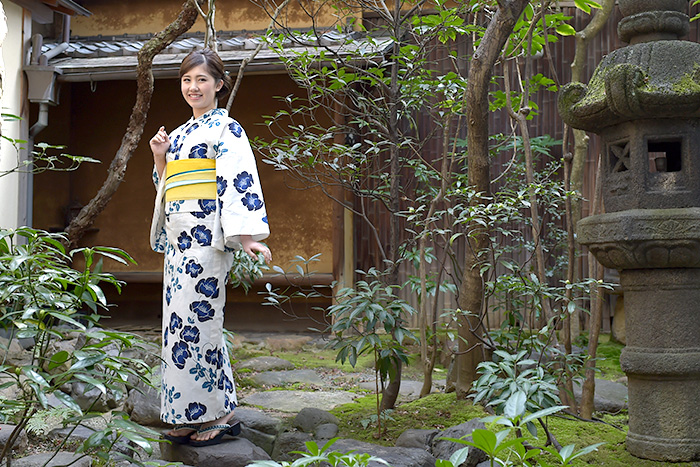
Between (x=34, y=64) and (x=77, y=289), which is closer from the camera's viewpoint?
(x=77, y=289)

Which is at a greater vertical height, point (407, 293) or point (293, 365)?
point (407, 293)

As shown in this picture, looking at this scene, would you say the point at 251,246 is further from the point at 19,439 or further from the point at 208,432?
the point at 19,439

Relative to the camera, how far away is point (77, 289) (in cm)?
212

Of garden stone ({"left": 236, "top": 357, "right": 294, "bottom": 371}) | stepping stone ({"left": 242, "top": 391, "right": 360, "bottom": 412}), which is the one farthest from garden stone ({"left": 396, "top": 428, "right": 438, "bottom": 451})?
garden stone ({"left": 236, "top": 357, "right": 294, "bottom": 371})

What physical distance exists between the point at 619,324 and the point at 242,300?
482 centimetres

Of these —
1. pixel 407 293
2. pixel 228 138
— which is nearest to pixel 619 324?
pixel 407 293

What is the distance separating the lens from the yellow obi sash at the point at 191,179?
342 centimetres

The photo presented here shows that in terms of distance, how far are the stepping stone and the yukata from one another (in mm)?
1813

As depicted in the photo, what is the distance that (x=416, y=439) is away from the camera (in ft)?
12.2

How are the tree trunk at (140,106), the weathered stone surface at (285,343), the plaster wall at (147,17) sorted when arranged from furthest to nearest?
the plaster wall at (147,17)
the weathered stone surface at (285,343)
the tree trunk at (140,106)

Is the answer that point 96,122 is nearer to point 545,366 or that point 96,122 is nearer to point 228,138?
point 228,138

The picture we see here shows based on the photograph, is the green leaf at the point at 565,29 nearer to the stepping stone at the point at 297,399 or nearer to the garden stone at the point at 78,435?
the stepping stone at the point at 297,399

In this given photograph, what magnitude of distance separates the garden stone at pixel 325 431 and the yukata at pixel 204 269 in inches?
29.1

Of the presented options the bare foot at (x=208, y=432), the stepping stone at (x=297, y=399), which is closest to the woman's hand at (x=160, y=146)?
the bare foot at (x=208, y=432)
